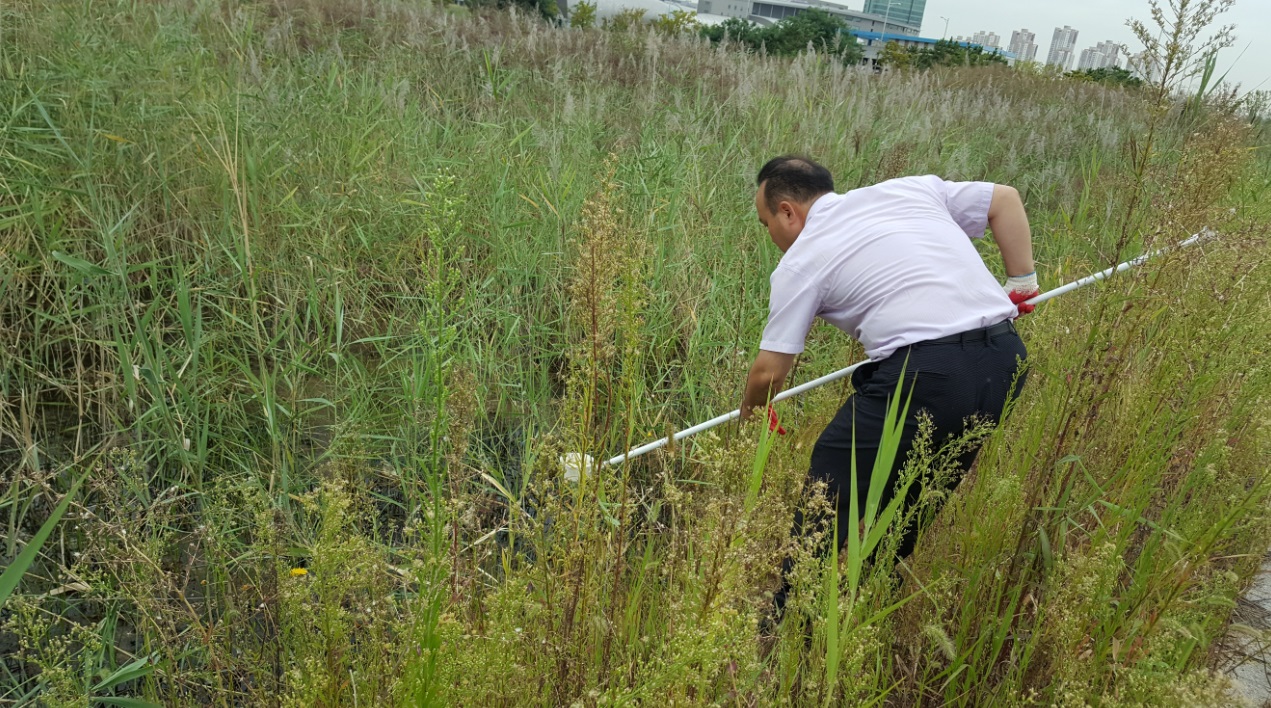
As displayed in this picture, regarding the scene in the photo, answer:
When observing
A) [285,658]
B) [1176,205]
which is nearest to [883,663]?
[1176,205]

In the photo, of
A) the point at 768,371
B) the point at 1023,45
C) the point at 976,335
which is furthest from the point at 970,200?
the point at 1023,45

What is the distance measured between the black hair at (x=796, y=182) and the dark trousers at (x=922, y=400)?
0.72 m

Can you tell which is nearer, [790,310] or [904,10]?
[790,310]

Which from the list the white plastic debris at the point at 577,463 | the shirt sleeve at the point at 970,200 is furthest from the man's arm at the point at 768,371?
the shirt sleeve at the point at 970,200

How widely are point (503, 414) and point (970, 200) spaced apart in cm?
193

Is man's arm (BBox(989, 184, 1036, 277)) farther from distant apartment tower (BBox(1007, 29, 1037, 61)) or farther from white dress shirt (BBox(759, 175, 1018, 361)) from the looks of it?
distant apartment tower (BBox(1007, 29, 1037, 61))

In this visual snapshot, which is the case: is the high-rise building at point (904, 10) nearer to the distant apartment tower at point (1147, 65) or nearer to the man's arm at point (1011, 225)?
the man's arm at point (1011, 225)

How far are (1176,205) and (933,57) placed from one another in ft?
42.7

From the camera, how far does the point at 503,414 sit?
3367 millimetres

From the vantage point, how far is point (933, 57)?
13.6 meters

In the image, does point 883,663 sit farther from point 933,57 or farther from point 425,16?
point 933,57

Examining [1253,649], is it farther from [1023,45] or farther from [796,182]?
[1023,45]

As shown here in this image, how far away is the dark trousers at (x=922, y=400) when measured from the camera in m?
2.54

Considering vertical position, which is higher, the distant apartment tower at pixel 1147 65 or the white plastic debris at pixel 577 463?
the distant apartment tower at pixel 1147 65
